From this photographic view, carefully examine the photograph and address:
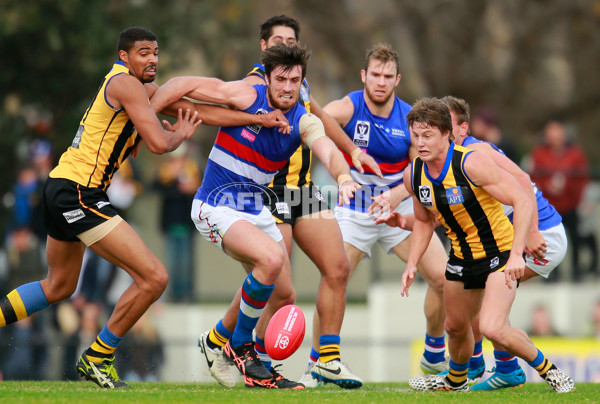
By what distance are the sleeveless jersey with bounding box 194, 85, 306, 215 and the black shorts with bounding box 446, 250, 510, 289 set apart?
5.42 feet

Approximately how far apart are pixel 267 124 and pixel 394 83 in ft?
5.21

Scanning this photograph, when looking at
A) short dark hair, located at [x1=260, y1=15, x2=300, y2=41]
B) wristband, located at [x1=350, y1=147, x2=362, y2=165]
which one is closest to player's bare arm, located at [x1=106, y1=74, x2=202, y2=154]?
short dark hair, located at [x1=260, y1=15, x2=300, y2=41]

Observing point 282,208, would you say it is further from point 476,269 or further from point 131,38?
point 131,38

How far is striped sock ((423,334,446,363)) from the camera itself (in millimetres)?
8672

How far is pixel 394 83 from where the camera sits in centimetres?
856

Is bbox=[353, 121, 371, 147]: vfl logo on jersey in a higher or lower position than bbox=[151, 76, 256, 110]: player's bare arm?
lower

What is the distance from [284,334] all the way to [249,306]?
351 millimetres

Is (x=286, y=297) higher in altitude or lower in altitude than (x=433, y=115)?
lower

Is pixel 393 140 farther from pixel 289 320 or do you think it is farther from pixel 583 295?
pixel 583 295

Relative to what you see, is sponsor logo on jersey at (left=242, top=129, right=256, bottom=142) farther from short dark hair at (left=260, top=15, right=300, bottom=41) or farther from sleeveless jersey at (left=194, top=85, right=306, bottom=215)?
short dark hair at (left=260, top=15, right=300, bottom=41)

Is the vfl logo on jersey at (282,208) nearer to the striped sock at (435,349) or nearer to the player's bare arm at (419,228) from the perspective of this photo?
the player's bare arm at (419,228)

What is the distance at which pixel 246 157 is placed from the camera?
772cm

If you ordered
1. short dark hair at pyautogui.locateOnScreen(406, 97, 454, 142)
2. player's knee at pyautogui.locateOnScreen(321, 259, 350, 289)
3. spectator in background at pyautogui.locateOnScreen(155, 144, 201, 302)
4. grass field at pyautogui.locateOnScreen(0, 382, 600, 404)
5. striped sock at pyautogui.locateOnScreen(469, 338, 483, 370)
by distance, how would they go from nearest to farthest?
grass field at pyautogui.locateOnScreen(0, 382, 600, 404)
short dark hair at pyautogui.locateOnScreen(406, 97, 454, 142)
player's knee at pyautogui.locateOnScreen(321, 259, 350, 289)
striped sock at pyautogui.locateOnScreen(469, 338, 483, 370)
spectator in background at pyautogui.locateOnScreen(155, 144, 201, 302)

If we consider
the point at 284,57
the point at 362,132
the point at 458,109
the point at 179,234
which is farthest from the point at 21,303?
the point at 179,234
